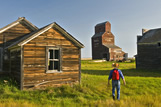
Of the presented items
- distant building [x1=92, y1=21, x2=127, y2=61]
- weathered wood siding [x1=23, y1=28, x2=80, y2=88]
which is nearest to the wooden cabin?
weathered wood siding [x1=23, y1=28, x2=80, y2=88]

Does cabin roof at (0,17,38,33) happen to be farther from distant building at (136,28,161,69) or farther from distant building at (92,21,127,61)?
distant building at (92,21,127,61)

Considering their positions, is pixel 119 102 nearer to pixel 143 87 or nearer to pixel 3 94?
pixel 143 87

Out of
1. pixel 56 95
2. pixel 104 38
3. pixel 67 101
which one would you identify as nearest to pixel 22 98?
pixel 56 95

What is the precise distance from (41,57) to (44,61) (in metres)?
0.34

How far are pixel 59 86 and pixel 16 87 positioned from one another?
2880 mm

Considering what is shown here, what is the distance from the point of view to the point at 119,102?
301 inches

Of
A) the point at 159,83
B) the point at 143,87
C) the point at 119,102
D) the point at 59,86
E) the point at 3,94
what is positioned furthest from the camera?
the point at 159,83

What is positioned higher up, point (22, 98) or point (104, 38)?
point (104, 38)

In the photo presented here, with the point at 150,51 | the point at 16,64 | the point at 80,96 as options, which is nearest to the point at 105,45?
the point at 150,51

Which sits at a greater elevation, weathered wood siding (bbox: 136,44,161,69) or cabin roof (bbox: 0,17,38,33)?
cabin roof (bbox: 0,17,38,33)

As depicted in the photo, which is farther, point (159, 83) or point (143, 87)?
point (159, 83)

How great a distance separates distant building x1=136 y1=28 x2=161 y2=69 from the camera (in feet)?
79.3

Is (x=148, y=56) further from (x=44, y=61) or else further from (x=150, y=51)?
(x=44, y=61)

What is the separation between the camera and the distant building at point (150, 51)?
2416 centimetres
